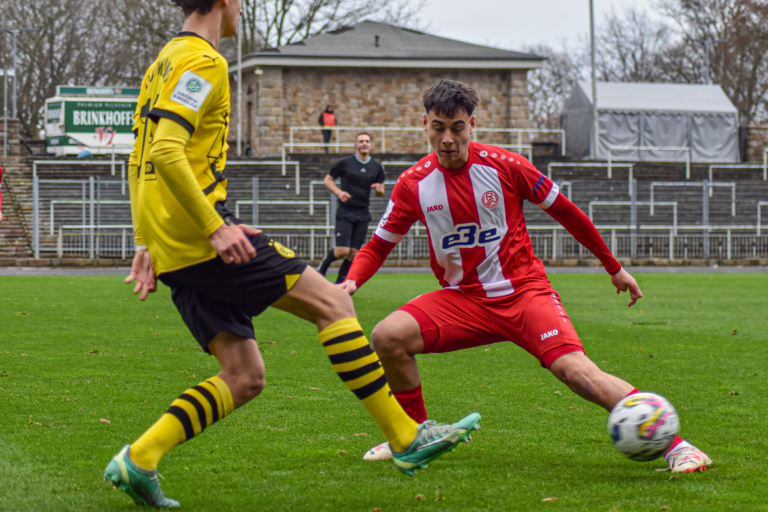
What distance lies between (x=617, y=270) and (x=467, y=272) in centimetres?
75

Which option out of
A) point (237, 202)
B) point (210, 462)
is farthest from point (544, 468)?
point (237, 202)

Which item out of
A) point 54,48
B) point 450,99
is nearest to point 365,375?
point 450,99

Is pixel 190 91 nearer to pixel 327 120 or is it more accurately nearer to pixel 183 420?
pixel 183 420

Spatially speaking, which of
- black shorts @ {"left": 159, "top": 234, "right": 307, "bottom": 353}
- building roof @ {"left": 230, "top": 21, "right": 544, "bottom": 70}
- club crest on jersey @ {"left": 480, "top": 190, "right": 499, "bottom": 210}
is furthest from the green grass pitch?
building roof @ {"left": 230, "top": 21, "right": 544, "bottom": 70}

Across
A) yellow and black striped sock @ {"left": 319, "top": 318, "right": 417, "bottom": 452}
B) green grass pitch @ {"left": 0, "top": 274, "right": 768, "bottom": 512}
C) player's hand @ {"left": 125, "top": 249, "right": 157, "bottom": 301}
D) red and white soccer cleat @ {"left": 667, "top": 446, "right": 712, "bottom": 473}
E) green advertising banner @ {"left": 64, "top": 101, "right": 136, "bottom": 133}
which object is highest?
green advertising banner @ {"left": 64, "top": 101, "right": 136, "bottom": 133}

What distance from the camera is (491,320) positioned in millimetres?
4668

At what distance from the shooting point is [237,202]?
26859 mm

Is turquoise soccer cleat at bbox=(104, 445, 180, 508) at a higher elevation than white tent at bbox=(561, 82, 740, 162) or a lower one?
lower

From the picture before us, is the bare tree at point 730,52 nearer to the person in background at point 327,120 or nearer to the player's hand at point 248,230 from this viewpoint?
the person in background at point 327,120

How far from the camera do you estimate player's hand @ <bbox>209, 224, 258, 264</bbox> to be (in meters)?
3.32

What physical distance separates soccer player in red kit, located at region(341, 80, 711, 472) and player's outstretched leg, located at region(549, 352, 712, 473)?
0.17 m

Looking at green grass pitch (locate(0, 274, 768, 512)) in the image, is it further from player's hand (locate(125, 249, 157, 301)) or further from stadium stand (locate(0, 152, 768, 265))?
stadium stand (locate(0, 152, 768, 265))

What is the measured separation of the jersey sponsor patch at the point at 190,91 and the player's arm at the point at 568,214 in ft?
6.17

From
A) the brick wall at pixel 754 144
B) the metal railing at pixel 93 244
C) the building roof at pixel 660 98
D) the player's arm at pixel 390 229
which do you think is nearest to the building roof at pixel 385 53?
the building roof at pixel 660 98
